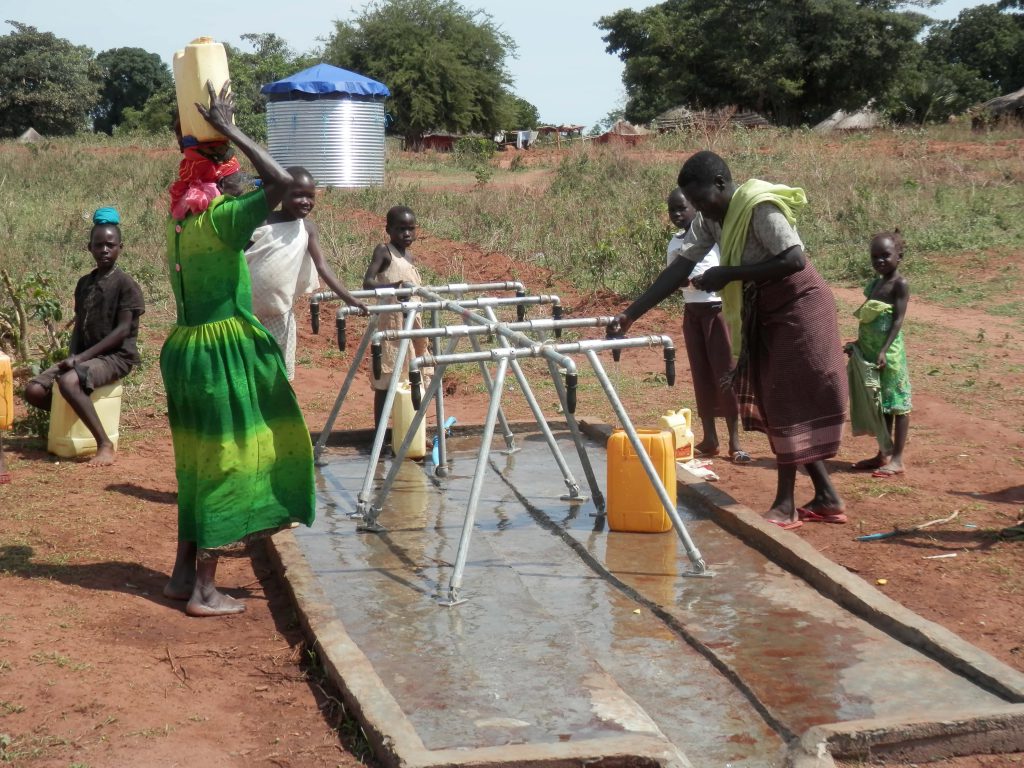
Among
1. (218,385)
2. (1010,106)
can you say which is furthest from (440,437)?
(1010,106)

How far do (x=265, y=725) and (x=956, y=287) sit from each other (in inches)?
424

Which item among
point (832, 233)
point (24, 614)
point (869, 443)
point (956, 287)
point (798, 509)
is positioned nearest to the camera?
point (24, 614)

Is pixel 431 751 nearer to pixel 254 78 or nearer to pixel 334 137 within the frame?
pixel 334 137

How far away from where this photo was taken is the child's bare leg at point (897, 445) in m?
6.84

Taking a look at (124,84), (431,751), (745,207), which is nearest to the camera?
(431,751)

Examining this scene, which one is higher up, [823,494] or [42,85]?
[42,85]

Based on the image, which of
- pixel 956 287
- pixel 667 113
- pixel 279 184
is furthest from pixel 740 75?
pixel 279 184

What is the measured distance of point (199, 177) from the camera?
4.51 metres

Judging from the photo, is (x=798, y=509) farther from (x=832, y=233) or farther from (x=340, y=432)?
(x=832, y=233)

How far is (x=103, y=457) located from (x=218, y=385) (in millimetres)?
3017

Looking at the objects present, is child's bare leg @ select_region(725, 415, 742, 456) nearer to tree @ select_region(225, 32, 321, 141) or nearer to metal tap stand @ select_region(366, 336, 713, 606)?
metal tap stand @ select_region(366, 336, 713, 606)

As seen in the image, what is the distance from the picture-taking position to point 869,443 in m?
7.73

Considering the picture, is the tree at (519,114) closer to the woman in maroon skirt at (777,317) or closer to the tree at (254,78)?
the tree at (254,78)

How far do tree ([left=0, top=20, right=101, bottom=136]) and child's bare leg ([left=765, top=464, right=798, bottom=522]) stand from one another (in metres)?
48.3
